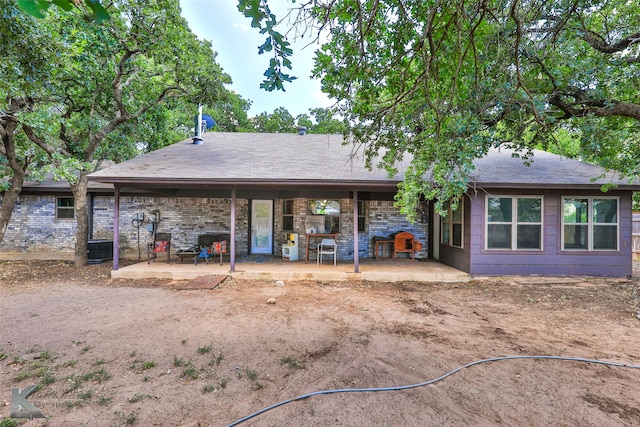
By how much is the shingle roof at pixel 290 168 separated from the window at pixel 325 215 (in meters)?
1.33

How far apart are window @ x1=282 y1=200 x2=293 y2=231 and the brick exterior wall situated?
0.14m

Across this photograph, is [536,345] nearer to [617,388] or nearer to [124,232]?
[617,388]

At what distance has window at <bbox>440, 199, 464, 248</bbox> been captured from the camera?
310 inches

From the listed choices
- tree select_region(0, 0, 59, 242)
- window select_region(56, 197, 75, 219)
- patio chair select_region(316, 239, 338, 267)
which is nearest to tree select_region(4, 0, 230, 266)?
tree select_region(0, 0, 59, 242)

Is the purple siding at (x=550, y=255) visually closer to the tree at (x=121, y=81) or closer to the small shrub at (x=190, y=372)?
the small shrub at (x=190, y=372)

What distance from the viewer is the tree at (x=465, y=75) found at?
9.50ft

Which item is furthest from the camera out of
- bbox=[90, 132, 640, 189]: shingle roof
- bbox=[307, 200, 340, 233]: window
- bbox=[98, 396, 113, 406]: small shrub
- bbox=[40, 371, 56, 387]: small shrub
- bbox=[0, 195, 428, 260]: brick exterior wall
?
bbox=[0, 195, 428, 260]: brick exterior wall

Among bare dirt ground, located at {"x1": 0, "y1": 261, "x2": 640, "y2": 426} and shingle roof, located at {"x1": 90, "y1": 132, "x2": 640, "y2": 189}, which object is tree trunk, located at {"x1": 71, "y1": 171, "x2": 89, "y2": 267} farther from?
bare dirt ground, located at {"x1": 0, "y1": 261, "x2": 640, "y2": 426}

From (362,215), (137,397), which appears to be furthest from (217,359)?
(362,215)

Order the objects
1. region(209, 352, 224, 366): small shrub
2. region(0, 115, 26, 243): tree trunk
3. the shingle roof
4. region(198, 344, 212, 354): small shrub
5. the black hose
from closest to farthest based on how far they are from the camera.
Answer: the black hose
region(209, 352, 224, 366): small shrub
region(198, 344, 212, 354): small shrub
the shingle roof
region(0, 115, 26, 243): tree trunk

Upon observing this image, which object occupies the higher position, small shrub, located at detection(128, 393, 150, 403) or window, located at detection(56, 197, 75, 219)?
window, located at detection(56, 197, 75, 219)

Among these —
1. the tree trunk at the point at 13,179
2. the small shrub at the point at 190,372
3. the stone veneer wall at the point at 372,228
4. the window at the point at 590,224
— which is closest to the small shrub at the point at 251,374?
the small shrub at the point at 190,372

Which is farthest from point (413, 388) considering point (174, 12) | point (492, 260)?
point (174, 12)

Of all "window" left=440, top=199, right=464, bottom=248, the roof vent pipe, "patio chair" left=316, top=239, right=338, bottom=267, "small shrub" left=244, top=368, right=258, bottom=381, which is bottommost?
"small shrub" left=244, top=368, right=258, bottom=381
